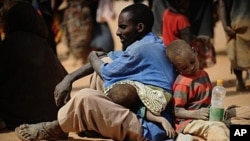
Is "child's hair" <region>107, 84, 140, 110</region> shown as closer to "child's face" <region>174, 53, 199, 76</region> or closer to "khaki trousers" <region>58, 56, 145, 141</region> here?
"khaki trousers" <region>58, 56, 145, 141</region>

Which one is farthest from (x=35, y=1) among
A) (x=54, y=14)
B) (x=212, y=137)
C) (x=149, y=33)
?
(x=212, y=137)

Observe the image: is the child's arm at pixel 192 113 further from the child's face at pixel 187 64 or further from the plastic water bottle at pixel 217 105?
the child's face at pixel 187 64

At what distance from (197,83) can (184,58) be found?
0.22 m

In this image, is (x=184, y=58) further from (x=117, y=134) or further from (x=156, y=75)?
(x=117, y=134)

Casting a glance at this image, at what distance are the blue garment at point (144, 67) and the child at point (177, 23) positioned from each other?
2401mm

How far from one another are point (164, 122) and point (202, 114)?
32cm

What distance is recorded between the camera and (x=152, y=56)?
529 centimetres

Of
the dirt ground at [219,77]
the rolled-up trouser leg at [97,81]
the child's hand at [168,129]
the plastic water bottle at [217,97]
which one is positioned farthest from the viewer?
the dirt ground at [219,77]

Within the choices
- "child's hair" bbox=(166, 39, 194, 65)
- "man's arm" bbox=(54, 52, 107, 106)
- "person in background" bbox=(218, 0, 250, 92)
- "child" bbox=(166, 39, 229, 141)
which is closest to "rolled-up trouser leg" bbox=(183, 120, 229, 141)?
"child" bbox=(166, 39, 229, 141)

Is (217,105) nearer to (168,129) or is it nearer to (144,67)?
(168,129)

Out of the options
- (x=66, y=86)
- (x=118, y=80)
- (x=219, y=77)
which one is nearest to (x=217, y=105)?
(x=118, y=80)

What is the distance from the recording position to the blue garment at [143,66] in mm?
5258

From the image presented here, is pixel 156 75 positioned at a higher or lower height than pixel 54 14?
higher

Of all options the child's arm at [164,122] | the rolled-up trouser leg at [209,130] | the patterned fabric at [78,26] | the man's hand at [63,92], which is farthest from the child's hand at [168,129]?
the patterned fabric at [78,26]
